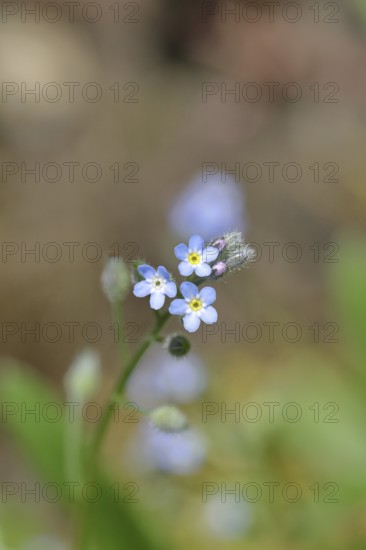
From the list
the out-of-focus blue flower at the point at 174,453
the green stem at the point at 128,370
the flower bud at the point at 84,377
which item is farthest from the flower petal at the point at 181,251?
the out-of-focus blue flower at the point at 174,453

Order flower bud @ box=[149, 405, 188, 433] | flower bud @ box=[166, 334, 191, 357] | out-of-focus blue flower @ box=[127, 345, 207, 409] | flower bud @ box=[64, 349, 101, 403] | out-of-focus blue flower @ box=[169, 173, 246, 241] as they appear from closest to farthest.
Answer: flower bud @ box=[166, 334, 191, 357]
flower bud @ box=[149, 405, 188, 433]
flower bud @ box=[64, 349, 101, 403]
out-of-focus blue flower @ box=[169, 173, 246, 241]
out-of-focus blue flower @ box=[127, 345, 207, 409]

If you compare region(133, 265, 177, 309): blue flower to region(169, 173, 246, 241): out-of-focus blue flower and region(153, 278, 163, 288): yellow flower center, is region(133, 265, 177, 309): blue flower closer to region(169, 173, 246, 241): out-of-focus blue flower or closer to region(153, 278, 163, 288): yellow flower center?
region(153, 278, 163, 288): yellow flower center

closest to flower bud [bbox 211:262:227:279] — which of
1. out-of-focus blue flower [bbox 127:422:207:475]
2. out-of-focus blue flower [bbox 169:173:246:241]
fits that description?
out-of-focus blue flower [bbox 169:173:246:241]

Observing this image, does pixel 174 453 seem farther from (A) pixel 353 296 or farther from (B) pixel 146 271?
(B) pixel 146 271

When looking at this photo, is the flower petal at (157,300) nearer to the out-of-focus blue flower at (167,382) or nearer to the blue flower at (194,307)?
the blue flower at (194,307)

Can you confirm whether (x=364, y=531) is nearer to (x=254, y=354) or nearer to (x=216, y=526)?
(x=216, y=526)

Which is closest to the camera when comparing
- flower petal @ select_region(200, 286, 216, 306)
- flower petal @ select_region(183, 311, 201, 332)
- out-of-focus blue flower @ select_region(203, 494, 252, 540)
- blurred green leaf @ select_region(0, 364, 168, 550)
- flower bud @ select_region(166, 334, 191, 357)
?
flower petal @ select_region(183, 311, 201, 332)

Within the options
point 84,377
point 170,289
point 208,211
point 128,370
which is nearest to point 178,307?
point 170,289
